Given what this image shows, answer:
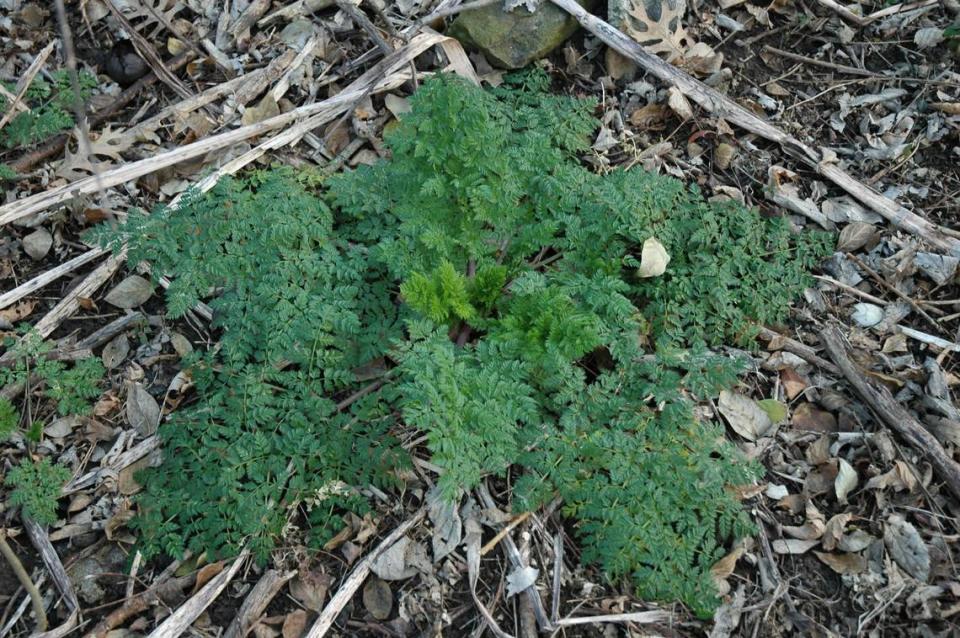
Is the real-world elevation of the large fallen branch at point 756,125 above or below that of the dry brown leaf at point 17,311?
below

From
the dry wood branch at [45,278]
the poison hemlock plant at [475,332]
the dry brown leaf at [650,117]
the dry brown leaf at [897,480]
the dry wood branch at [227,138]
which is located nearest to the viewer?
the poison hemlock plant at [475,332]

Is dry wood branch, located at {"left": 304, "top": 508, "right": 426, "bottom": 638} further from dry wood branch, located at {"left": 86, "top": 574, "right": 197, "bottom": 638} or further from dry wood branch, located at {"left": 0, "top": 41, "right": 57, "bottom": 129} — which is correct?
dry wood branch, located at {"left": 0, "top": 41, "right": 57, "bottom": 129}

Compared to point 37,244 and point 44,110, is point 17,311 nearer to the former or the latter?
point 37,244

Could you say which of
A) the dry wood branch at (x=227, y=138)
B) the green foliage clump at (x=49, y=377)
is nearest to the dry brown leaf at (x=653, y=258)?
the dry wood branch at (x=227, y=138)

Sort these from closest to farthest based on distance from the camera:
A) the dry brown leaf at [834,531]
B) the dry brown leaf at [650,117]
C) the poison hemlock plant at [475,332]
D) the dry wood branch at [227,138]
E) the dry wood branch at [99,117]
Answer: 1. the poison hemlock plant at [475,332]
2. the dry brown leaf at [834,531]
3. the dry wood branch at [227,138]
4. the dry wood branch at [99,117]
5. the dry brown leaf at [650,117]

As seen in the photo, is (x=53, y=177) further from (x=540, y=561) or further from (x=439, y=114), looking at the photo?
(x=540, y=561)

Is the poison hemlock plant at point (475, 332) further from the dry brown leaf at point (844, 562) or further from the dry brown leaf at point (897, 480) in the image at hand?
the dry brown leaf at point (897, 480)

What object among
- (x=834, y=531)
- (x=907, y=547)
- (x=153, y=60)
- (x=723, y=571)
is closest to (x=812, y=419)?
(x=834, y=531)

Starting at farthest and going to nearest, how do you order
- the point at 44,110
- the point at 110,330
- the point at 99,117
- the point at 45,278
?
the point at 99,117 → the point at 44,110 → the point at 45,278 → the point at 110,330
